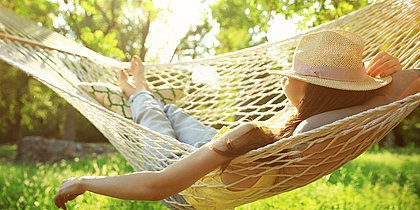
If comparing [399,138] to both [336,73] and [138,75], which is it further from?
[336,73]

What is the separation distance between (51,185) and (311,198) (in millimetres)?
1791

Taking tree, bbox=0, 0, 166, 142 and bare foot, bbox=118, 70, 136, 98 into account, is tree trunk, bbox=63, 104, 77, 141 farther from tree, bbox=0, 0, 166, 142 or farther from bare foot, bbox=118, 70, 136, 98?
bare foot, bbox=118, 70, 136, 98

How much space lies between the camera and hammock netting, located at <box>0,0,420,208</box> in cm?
96

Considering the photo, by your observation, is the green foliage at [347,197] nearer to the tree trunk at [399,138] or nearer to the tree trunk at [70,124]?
the tree trunk at [70,124]

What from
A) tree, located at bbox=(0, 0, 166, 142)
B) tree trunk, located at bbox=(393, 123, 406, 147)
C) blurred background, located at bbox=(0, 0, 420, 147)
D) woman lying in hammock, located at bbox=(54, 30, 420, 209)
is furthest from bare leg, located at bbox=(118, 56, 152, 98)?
tree trunk, located at bbox=(393, 123, 406, 147)

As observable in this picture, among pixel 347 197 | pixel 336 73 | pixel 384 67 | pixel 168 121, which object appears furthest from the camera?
pixel 347 197

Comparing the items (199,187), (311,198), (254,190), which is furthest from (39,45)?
(311,198)

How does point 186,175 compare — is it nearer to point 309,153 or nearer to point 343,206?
point 309,153

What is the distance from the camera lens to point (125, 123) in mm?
1211

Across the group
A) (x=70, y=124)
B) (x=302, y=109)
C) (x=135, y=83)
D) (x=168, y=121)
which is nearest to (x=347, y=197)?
(x=168, y=121)

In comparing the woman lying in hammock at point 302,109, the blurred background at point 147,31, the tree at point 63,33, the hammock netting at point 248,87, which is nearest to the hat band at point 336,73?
the woman lying in hammock at point 302,109

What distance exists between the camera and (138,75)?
6.82 feet

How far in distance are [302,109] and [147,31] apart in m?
6.04

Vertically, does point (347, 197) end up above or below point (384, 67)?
below
